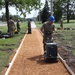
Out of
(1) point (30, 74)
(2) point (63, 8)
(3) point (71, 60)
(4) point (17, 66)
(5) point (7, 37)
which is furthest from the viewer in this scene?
(2) point (63, 8)

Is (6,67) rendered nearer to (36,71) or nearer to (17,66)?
(17,66)

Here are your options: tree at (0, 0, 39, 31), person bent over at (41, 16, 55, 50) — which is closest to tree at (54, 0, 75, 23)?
tree at (0, 0, 39, 31)

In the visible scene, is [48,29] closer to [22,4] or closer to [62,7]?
[22,4]

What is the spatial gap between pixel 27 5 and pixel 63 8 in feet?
255

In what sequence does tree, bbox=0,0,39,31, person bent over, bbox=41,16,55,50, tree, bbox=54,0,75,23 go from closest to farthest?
person bent over, bbox=41,16,55,50 → tree, bbox=0,0,39,31 → tree, bbox=54,0,75,23

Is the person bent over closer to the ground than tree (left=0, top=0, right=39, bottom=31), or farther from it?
closer to the ground

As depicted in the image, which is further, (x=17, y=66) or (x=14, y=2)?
(x=14, y=2)

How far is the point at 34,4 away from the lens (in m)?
34.9

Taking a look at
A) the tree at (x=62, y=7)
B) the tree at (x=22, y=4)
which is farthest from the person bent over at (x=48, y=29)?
the tree at (x=62, y=7)

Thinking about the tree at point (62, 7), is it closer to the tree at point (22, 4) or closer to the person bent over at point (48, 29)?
the tree at point (22, 4)

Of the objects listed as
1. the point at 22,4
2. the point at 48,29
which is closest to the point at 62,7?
the point at 22,4

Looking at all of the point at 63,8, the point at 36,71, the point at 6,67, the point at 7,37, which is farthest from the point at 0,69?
the point at 63,8

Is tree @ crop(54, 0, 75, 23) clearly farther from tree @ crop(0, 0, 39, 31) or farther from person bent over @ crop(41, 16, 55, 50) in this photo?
person bent over @ crop(41, 16, 55, 50)

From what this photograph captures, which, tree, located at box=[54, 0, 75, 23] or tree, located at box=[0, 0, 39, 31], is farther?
tree, located at box=[54, 0, 75, 23]
